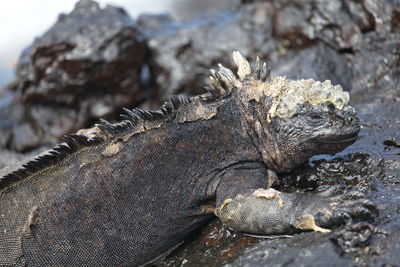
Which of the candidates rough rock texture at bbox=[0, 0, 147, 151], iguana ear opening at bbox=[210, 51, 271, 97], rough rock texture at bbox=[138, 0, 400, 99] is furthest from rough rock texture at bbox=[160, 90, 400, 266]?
rough rock texture at bbox=[0, 0, 147, 151]

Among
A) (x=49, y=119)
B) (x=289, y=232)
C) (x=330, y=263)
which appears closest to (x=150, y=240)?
(x=289, y=232)

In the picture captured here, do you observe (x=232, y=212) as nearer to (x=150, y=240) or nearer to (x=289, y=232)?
(x=289, y=232)

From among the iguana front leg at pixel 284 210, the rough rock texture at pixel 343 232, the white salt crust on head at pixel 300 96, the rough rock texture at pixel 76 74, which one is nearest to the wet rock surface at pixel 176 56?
the rough rock texture at pixel 76 74

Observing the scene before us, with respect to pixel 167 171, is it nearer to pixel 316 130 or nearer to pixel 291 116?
pixel 291 116

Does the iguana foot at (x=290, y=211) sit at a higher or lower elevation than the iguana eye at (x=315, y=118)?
lower

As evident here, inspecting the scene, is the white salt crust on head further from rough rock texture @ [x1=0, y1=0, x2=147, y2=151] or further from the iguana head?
rough rock texture @ [x1=0, y1=0, x2=147, y2=151]

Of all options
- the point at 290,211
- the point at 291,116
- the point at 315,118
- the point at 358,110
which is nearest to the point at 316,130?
the point at 315,118

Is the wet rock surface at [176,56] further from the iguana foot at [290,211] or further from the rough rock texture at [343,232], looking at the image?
the iguana foot at [290,211]
